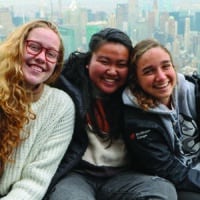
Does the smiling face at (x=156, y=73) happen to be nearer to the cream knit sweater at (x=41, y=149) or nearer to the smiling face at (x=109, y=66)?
the smiling face at (x=109, y=66)

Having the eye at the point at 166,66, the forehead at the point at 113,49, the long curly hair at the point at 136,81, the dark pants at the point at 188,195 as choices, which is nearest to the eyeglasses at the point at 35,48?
the forehead at the point at 113,49

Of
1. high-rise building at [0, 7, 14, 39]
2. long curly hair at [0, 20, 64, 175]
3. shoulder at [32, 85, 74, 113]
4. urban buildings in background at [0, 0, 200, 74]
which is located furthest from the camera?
urban buildings in background at [0, 0, 200, 74]

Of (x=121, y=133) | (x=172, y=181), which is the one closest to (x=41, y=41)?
(x=121, y=133)

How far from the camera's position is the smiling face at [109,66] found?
1.64 meters

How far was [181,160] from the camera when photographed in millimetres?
1690

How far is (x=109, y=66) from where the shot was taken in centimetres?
166

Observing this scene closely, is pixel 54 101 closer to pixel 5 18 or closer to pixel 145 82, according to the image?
pixel 145 82

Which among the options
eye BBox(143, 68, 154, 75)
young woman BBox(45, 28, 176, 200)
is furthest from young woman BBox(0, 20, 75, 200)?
eye BBox(143, 68, 154, 75)

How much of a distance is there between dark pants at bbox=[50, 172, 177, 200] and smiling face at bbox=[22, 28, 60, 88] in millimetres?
429

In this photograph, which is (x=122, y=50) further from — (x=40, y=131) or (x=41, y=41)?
(x=40, y=131)

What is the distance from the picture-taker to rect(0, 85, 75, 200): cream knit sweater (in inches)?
59.8

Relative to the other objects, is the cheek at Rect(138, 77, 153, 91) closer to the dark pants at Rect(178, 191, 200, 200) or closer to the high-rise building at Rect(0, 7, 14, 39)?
the dark pants at Rect(178, 191, 200, 200)

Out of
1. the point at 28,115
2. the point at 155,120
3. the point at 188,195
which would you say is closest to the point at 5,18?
the point at 28,115

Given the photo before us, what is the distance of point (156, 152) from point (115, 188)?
0.22 meters
